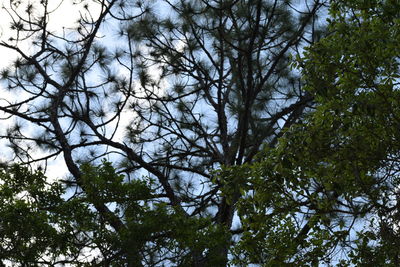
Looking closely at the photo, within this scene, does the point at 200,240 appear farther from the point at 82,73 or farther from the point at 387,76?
the point at 82,73

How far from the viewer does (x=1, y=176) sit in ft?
13.4

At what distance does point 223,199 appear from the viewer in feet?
17.3

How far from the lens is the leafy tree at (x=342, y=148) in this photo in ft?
10.1

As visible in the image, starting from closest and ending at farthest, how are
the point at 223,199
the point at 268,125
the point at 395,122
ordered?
the point at 395,122, the point at 223,199, the point at 268,125

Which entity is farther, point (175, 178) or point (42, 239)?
point (175, 178)

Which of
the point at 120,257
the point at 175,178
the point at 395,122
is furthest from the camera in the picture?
the point at 175,178

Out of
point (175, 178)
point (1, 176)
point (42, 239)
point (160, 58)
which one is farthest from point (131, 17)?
point (42, 239)

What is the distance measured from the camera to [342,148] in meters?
3.13

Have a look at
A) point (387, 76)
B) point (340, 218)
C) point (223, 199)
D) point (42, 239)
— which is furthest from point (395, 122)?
point (223, 199)

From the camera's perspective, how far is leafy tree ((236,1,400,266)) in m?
3.08

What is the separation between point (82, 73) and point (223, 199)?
1834 mm

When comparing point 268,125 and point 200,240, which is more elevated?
point 268,125

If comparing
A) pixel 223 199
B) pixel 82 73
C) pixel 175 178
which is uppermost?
pixel 82 73

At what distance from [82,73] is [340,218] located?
3238 mm
